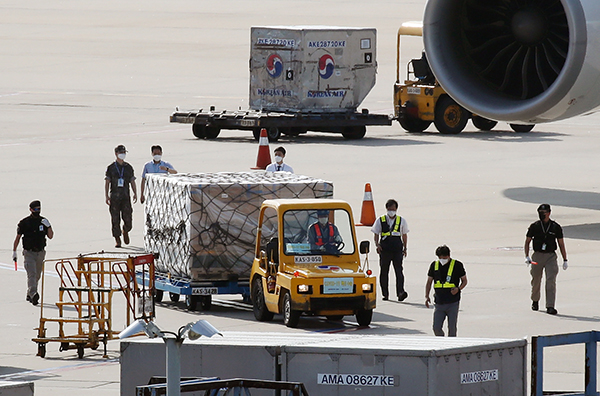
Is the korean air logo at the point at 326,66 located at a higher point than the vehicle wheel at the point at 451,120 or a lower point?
higher

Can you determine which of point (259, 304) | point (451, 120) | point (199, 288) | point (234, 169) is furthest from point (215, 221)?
point (451, 120)

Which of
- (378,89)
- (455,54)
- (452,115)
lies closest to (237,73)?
(378,89)

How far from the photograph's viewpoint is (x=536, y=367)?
39.7ft

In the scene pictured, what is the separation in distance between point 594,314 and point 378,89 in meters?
37.5

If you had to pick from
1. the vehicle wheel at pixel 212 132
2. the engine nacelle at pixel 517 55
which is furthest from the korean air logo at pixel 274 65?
the engine nacelle at pixel 517 55

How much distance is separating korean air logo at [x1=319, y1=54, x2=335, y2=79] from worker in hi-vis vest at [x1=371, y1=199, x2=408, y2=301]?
1968cm

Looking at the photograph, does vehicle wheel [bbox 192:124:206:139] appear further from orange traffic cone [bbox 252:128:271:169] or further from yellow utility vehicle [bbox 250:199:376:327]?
yellow utility vehicle [bbox 250:199:376:327]

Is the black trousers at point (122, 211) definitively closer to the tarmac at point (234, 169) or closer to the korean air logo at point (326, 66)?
the tarmac at point (234, 169)

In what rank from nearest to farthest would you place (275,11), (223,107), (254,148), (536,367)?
1. (536,367)
2. (254,148)
3. (223,107)
4. (275,11)

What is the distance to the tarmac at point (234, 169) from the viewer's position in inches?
732

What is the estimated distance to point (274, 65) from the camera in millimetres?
40312

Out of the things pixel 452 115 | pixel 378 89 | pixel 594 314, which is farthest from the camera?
pixel 378 89

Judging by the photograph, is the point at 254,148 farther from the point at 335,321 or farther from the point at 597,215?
the point at 335,321

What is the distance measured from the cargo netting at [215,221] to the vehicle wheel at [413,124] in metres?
22.3
